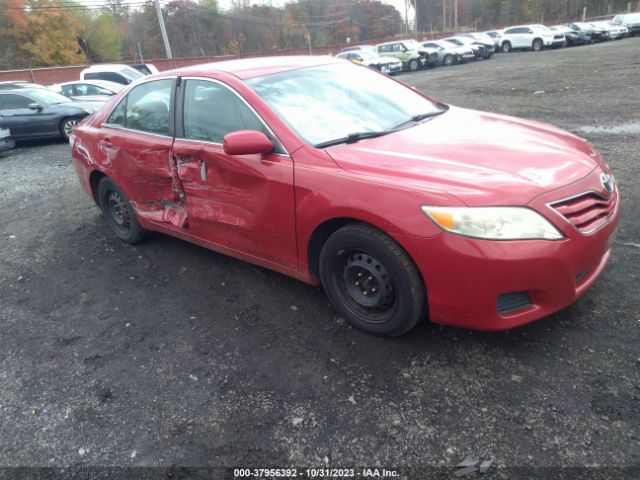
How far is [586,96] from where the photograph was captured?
10.7 metres

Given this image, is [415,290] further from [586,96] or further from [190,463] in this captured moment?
[586,96]

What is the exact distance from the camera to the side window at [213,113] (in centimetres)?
335

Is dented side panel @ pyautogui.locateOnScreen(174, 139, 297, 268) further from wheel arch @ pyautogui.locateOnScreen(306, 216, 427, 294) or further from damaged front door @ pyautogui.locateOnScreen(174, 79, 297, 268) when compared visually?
wheel arch @ pyautogui.locateOnScreen(306, 216, 427, 294)

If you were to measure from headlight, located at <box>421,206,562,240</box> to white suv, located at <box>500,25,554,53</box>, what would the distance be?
33.1m

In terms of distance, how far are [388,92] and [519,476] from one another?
2856mm

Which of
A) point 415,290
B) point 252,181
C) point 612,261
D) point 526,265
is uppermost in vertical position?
point 252,181

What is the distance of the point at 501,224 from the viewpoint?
7.84 feet

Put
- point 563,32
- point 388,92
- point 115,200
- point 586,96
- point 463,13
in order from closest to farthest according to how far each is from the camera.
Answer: point 388,92, point 115,200, point 586,96, point 563,32, point 463,13

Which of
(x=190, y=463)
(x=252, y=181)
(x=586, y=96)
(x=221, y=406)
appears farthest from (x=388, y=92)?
(x=586, y=96)

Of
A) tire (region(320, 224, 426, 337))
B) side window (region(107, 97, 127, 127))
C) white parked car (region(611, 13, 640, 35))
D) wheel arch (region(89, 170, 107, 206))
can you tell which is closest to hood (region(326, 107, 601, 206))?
tire (region(320, 224, 426, 337))

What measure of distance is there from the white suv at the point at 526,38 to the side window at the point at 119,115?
32253 millimetres

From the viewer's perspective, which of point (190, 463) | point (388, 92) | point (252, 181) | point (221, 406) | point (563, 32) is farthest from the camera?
point (563, 32)

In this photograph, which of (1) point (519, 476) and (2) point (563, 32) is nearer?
(1) point (519, 476)

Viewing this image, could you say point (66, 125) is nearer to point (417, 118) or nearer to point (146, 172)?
point (146, 172)
